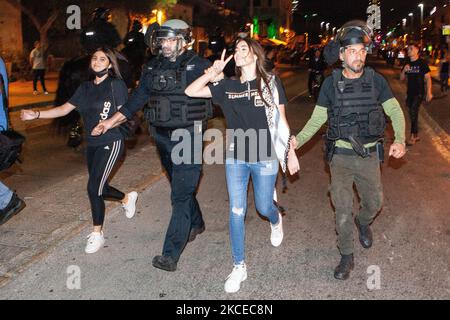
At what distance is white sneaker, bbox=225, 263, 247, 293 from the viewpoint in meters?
4.17

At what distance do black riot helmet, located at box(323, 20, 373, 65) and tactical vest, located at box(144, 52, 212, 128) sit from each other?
1.16 meters

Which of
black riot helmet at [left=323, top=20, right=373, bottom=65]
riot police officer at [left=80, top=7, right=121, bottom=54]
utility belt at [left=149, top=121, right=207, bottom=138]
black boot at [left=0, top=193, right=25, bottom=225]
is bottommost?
black boot at [left=0, top=193, right=25, bottom=225]

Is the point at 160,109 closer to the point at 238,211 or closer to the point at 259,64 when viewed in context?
the point at 259,64

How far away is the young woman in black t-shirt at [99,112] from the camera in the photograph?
485cm

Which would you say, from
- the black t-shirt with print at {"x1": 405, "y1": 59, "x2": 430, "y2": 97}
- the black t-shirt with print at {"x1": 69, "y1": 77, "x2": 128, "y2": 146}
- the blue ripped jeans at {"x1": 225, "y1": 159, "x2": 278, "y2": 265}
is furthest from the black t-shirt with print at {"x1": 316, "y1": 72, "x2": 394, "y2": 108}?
the black t-shirt with print at {"x1": 405, "y1": 59, "x2": 430, "y2": 97}

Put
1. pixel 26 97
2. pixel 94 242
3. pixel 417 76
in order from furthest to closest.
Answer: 1. pixel 26 97
2. pixel 417 76
3. pixel 94 242

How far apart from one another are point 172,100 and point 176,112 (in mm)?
107

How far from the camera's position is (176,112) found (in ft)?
14.9

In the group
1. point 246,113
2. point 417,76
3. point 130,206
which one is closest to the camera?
point 246,113

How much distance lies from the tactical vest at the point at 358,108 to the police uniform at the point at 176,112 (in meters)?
1.16

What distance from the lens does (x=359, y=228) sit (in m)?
5.20

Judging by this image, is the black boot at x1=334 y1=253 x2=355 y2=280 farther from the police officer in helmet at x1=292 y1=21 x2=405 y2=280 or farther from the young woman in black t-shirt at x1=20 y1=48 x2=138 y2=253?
the young woman in black t-shirt at x1=20 y1=48 x2=138 y2=253

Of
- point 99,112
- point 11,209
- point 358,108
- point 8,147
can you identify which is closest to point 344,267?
point 358,108
